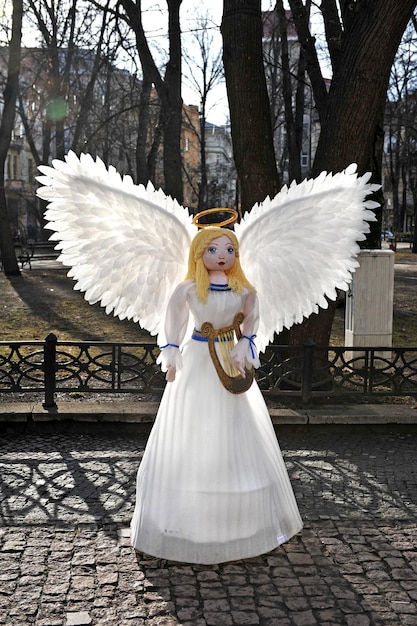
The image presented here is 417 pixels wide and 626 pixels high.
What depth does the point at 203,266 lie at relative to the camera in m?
4.38

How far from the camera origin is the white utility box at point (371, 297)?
9.27 meters

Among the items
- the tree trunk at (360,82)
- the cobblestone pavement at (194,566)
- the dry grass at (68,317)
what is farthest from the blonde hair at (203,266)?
the dry grass at (68,317)

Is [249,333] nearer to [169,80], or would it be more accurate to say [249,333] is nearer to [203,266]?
[203,266]

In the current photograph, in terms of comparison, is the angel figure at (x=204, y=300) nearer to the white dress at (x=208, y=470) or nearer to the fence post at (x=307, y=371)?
the white dress at (x=208, y=470)

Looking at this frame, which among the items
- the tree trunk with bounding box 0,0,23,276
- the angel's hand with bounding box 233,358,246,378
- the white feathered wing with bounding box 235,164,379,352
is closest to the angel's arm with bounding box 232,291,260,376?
the angel's hand with bounding box 233,358,246,378

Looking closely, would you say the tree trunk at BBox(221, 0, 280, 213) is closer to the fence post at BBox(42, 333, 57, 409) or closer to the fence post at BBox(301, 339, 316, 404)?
the fence post at BBox(301, 339, 316, 404)

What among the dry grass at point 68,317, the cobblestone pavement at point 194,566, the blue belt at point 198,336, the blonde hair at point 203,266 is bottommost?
the cobblestone pavement at point 194,566

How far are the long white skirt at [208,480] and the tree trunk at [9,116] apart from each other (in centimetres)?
1439

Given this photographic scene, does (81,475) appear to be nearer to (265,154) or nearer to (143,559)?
(143,559)

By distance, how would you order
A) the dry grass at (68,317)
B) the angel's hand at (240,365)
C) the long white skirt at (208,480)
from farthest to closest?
the dry grass at (68,317) < the angel's hand at (240,365) < the long white skirt at (208,480)

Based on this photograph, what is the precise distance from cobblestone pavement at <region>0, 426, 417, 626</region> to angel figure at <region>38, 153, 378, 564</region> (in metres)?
0.21

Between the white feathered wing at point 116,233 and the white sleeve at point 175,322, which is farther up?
the white feathered wing at point 116,233

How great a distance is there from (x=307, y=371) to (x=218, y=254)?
3334 millimetres

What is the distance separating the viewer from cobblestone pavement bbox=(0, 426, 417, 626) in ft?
12.0
